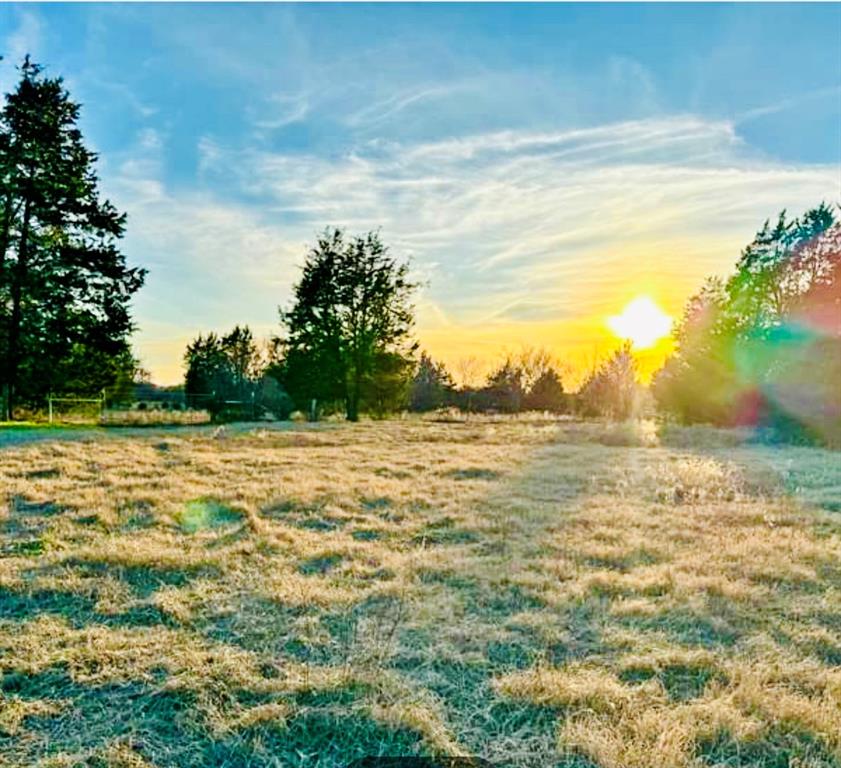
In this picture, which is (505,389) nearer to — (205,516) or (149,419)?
(149,419)

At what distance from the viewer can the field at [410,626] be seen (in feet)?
7.14

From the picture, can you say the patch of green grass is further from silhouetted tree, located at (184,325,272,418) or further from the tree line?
silhouetted tree, located at (184,325,272,418)

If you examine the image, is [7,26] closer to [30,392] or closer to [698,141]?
[698,141]

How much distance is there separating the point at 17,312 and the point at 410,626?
2000cm

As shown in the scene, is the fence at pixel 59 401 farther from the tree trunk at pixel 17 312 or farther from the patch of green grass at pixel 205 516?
the patch of green grass at pixel 205 516

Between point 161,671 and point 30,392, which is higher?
point 30,392

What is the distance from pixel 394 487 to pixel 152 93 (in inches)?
283

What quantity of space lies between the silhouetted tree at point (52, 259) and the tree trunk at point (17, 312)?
1.0 inches

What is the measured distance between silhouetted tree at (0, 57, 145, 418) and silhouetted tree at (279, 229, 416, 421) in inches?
332

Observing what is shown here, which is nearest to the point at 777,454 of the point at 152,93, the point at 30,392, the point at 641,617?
the point at 641,617

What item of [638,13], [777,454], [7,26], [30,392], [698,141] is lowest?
[777,454]

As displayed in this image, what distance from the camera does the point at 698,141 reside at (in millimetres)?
9148

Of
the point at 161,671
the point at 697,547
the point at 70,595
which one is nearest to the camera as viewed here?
the point at 161,671

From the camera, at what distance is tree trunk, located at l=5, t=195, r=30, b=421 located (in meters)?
17.8
